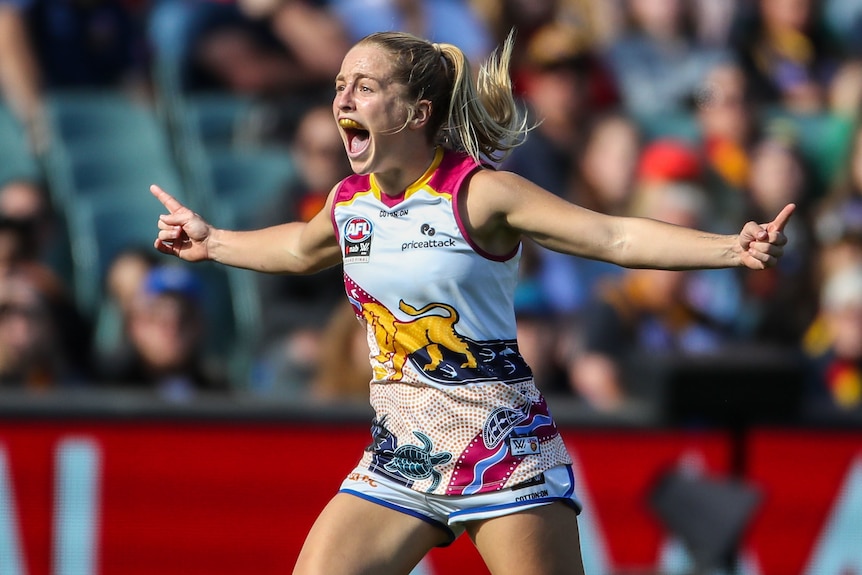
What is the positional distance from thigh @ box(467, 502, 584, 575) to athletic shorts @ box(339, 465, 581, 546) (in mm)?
26

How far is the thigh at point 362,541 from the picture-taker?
3.34 m

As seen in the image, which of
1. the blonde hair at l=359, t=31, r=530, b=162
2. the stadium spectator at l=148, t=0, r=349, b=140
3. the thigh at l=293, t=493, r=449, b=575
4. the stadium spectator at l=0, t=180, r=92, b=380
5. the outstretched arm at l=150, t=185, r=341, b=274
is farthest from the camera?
the stadium spectator at l=148, t=0, r=349, b=140

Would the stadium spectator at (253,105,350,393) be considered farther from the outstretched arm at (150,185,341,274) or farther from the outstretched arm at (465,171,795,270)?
the outstretched arm at (465,171,795,270)

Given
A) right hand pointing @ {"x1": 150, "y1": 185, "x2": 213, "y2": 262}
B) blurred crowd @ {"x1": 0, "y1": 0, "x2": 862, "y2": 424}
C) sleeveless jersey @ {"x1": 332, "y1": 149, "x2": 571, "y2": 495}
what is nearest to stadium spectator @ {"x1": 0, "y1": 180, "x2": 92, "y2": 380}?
blurred crowd @ {"x1": 0, "y1": 0, "x2": 862, "y2": 424}

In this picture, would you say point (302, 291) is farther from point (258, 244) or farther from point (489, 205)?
point (489, 205)

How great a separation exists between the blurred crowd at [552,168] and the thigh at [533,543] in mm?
2206

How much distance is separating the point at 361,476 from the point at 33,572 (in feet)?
9.10

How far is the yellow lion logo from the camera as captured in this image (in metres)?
3.40

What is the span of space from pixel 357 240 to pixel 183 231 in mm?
699

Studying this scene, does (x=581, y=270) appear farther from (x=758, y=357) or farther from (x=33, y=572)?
(x=33, y=572)

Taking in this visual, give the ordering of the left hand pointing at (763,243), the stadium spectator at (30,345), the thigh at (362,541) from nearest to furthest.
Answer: the left hand pointing at (763,243) → the thigh at (362,541) → the stadium spectator at (30,345)

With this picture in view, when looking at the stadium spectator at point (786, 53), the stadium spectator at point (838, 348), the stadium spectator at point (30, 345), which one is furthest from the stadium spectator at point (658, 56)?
the stadium spectator at point (30, 345)

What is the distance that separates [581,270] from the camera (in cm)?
737

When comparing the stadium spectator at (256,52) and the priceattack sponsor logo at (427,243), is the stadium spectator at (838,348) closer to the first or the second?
the stadium spectator at (256,52)
